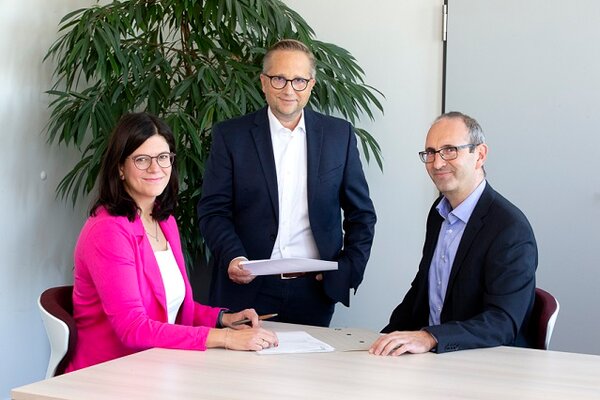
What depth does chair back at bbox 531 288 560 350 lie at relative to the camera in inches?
99.7

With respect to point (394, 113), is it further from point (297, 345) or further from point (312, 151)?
point (297, 345)

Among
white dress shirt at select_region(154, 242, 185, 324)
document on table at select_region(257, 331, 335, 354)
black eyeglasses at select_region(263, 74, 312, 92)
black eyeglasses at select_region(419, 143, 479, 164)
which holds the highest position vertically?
black eyeglasses at select_region(263, 74, 312, 92)

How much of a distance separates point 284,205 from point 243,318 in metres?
0.61

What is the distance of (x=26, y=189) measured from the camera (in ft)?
14.4

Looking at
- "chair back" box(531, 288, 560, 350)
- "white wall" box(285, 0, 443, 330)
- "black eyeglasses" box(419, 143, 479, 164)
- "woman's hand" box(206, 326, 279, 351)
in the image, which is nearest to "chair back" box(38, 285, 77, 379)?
"woman's hand" box(206, 326, 279, 351)

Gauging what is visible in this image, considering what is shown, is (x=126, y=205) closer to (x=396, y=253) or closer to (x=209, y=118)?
(x=209, y=118)

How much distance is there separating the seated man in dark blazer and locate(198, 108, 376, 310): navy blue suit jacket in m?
0.43

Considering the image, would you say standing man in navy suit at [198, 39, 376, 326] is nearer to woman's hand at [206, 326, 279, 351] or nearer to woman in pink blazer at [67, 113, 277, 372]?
woman in pink blazer at [67, 113, 277, 372]

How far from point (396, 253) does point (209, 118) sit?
1.34 metres

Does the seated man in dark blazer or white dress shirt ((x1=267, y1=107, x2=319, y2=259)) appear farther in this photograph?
white dress shirt ((x1=267, y1=107, x2=319, y2=259))

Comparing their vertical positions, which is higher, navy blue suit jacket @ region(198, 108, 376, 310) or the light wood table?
navy blue suit jacket @ region(198, 108, 376, 310)

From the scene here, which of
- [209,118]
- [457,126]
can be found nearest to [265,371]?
[457,126]

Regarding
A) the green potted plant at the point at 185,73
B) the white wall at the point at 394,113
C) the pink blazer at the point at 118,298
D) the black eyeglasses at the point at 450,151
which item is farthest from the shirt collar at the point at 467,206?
the white wall at the point at 394,113

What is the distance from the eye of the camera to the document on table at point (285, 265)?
2.61m
